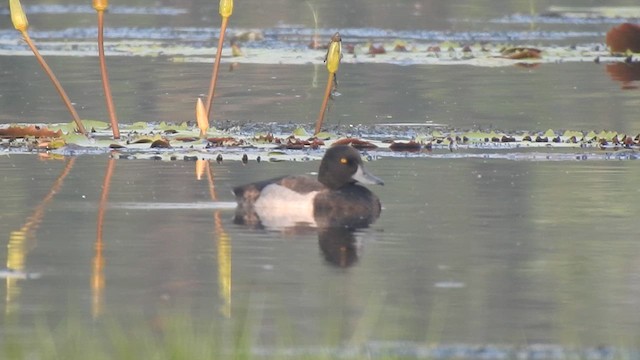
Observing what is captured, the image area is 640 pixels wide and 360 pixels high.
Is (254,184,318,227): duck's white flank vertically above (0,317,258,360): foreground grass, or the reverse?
(254,184,318,227): duck's white flank

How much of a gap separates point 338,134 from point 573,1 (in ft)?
Answer: 66.3

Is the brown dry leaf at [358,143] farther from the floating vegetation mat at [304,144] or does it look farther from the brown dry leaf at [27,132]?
the brown dry leaf at [27,132]

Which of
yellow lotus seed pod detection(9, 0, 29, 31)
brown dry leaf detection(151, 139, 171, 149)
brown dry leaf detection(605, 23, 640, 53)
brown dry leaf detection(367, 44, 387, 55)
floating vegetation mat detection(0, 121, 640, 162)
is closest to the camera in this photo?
floating vegetation mat detection(0, 121, 640, 162)

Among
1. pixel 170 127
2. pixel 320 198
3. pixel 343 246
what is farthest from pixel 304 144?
pixel 343 246

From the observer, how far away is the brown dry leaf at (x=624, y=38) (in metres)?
22.5

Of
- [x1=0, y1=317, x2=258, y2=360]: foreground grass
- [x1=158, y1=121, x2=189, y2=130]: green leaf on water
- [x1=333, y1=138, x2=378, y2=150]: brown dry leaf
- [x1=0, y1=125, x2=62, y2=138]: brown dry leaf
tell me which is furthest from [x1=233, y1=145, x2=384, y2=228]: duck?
[x1=158, y1=121, x2=189, y2=130]: green leaf on water

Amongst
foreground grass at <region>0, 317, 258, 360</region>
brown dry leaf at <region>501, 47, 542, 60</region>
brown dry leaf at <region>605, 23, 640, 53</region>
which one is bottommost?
foreground grass at <region>0, 317, 258, 360</region>

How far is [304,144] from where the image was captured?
46.1 ft

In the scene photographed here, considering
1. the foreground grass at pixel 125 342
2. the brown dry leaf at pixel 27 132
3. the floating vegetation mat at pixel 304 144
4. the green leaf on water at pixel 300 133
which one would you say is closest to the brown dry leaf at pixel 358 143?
the floating vegetation mat at pixel 304 144

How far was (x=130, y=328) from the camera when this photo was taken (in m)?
7.84

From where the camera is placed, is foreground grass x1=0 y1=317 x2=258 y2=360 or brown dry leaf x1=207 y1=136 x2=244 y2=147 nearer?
foreground grass x1=0 y1=317 x2=258 y2=360

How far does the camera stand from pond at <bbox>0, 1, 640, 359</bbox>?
771 cm

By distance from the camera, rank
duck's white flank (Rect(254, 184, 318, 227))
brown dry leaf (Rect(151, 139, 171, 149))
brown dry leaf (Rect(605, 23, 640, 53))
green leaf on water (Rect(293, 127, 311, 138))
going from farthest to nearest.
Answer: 1. brown dry leaf (Rect(605, 23, 640, 53))
2. green leaf on water (Rect(293, 127, 311, 138))
3. brown dry leaf (Rect(151, 139, 171, 149))
4. duck's white flank (Rect(254, 184, 318, 227))

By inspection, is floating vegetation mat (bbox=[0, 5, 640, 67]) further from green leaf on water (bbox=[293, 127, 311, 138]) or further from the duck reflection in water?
the duck reflection in water
